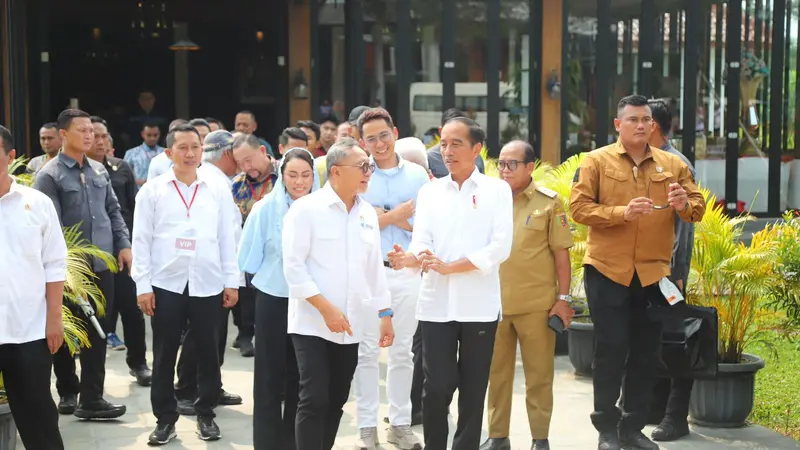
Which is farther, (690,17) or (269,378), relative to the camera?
(690,17)

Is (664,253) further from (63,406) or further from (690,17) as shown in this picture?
(690,17)

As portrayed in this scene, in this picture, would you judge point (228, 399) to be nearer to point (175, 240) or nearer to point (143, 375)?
point (143, 375)

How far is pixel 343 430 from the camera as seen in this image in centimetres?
746

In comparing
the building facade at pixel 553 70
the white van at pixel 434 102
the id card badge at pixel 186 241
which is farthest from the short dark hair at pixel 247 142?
the white van at pixel 434 102

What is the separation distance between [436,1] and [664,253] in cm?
1016

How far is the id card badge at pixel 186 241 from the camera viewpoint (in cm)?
695

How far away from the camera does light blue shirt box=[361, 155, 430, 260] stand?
6.96m

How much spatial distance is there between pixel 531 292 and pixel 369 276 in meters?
1.14

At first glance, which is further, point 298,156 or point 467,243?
point 298,156

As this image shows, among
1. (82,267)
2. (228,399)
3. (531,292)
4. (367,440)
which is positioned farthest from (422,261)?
(228,399)

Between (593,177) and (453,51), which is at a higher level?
(453,51)

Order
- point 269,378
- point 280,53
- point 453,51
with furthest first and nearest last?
point 280,53
point 453,51
point 269,378

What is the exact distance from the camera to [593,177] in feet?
21.5

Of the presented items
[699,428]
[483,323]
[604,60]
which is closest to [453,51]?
[604,60]
